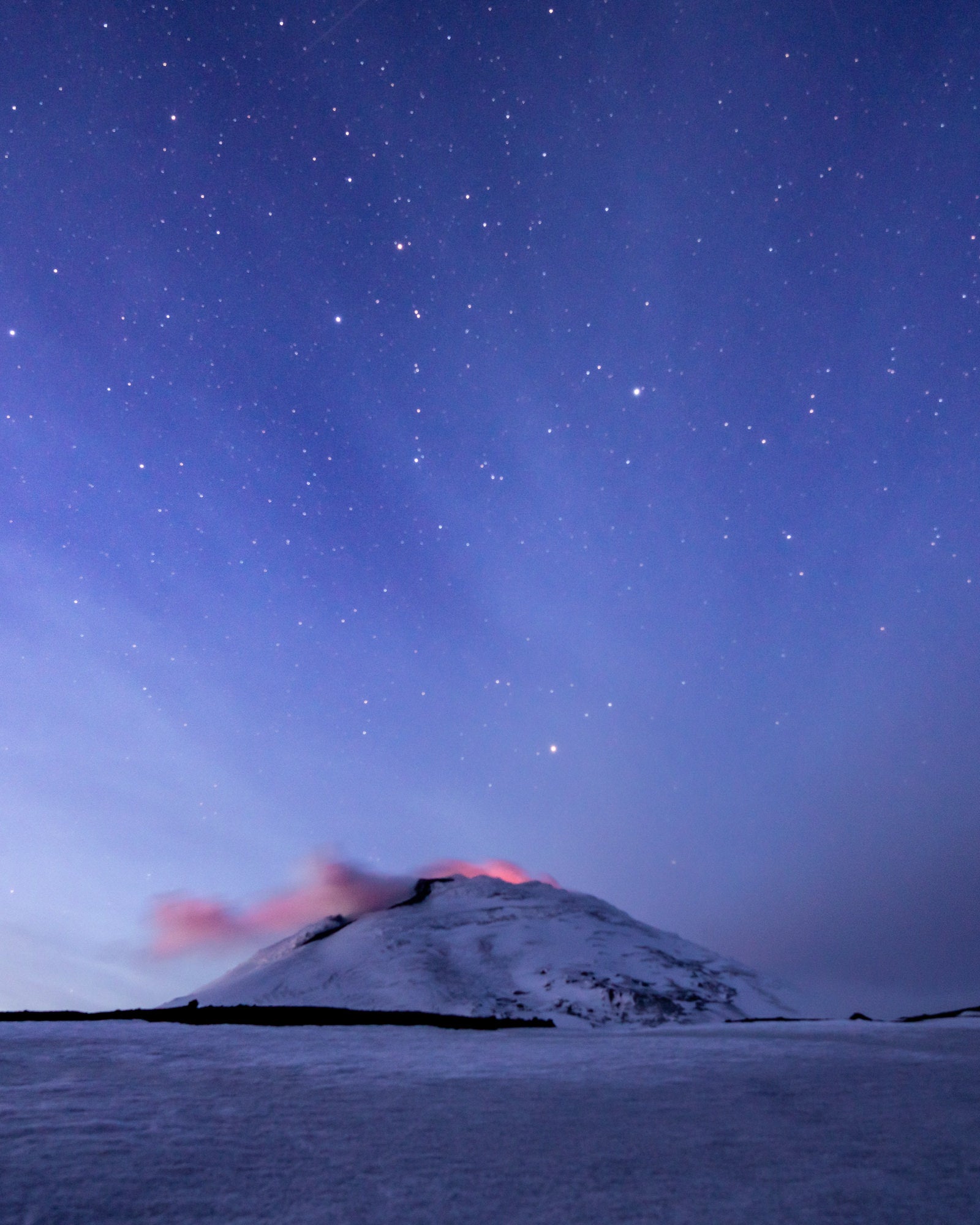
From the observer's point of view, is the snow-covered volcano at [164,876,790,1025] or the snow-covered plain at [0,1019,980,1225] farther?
the snow-covered volcano at [164,876,790,1025]

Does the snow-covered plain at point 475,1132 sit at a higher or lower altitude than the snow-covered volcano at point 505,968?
lower

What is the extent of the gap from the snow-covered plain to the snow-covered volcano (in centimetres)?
2817

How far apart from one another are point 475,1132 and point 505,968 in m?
37.7

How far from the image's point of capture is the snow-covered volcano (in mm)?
34688

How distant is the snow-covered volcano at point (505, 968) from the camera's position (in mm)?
34688

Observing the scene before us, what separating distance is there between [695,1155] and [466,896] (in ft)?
163

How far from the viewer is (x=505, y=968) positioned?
39.5 meters

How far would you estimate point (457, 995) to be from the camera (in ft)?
119

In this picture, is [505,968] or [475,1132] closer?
[475,1132]

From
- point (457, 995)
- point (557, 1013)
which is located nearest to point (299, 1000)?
point (457, 995)

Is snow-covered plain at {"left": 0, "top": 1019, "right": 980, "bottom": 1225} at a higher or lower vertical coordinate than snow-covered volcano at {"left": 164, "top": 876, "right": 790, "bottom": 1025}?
lower

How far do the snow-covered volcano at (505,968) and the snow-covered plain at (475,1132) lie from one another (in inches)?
1109

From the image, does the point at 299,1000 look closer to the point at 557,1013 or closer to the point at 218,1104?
the point at 557,1013

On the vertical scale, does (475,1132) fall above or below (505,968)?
below
